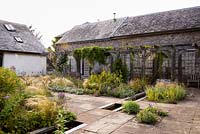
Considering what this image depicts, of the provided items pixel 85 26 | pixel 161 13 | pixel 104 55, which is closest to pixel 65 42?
pixel 85 26

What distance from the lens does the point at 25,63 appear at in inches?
876

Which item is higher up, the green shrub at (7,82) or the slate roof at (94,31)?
the slate roof at (94,31)

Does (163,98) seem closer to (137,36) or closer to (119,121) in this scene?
(119,121)

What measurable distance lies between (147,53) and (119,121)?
10602 millimetres

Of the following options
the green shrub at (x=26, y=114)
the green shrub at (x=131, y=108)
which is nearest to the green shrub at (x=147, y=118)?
the green shrub at (x=131, y=108)

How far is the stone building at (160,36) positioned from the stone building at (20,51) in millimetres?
3233

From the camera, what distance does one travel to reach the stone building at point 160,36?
16.2 metres

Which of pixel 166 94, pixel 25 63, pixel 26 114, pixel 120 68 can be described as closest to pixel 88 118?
pixel 26 114

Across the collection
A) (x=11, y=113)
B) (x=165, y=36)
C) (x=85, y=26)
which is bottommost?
(x=11, y=113)

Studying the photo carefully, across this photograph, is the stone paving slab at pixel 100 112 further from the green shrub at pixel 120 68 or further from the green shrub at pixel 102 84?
the green shrub at pixel 120 68

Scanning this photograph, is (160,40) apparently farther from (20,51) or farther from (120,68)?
(20,51)

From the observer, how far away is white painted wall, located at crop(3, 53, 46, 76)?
20.9 metres

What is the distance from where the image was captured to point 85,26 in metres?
26.9

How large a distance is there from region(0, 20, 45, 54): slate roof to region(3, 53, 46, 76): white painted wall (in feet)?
2.05
